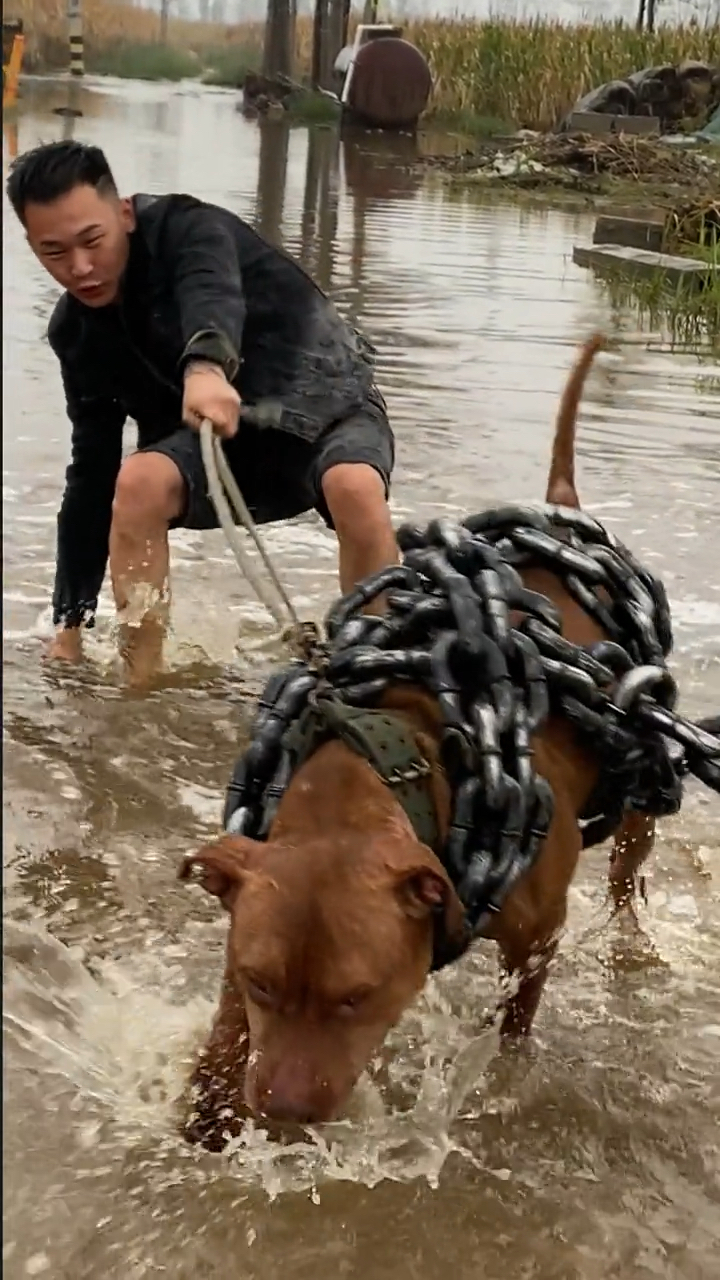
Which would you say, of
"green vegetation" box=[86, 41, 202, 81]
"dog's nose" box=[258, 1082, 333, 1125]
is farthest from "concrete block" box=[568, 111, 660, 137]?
"dog's nose" box=[258, 1082, 333, 1125]

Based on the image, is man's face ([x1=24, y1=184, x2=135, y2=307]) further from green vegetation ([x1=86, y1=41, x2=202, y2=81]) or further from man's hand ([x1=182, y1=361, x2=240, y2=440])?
green vegetation ([x1=86, y1=41, x2=202, y2=81])

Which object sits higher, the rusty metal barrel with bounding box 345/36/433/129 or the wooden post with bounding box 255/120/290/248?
the rusty metal barrel with bounding box 345/36/433/129

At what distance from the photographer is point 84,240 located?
3.78m

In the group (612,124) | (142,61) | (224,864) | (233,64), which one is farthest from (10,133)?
(233,64)

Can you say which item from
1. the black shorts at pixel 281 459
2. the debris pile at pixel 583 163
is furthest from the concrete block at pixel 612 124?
the black shorts at pixel 281 459

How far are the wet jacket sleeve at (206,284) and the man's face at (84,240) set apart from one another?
0.14 meters

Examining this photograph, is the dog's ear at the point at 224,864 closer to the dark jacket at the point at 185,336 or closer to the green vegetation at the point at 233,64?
the dark jacket at the point at 185,336

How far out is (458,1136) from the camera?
2.55 meters

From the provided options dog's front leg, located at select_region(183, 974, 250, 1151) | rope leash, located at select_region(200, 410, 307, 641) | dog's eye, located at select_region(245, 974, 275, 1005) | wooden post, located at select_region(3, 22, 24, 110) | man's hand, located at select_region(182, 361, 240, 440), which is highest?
wooden post, located at select_region(3, 22, 24, 110)

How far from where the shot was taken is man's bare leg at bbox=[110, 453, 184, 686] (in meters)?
3.91

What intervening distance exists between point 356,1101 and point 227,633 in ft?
7.31

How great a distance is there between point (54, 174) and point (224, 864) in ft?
6.92

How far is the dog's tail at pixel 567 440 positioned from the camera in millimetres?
3084

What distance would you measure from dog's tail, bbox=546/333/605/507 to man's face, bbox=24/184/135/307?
1.30m
